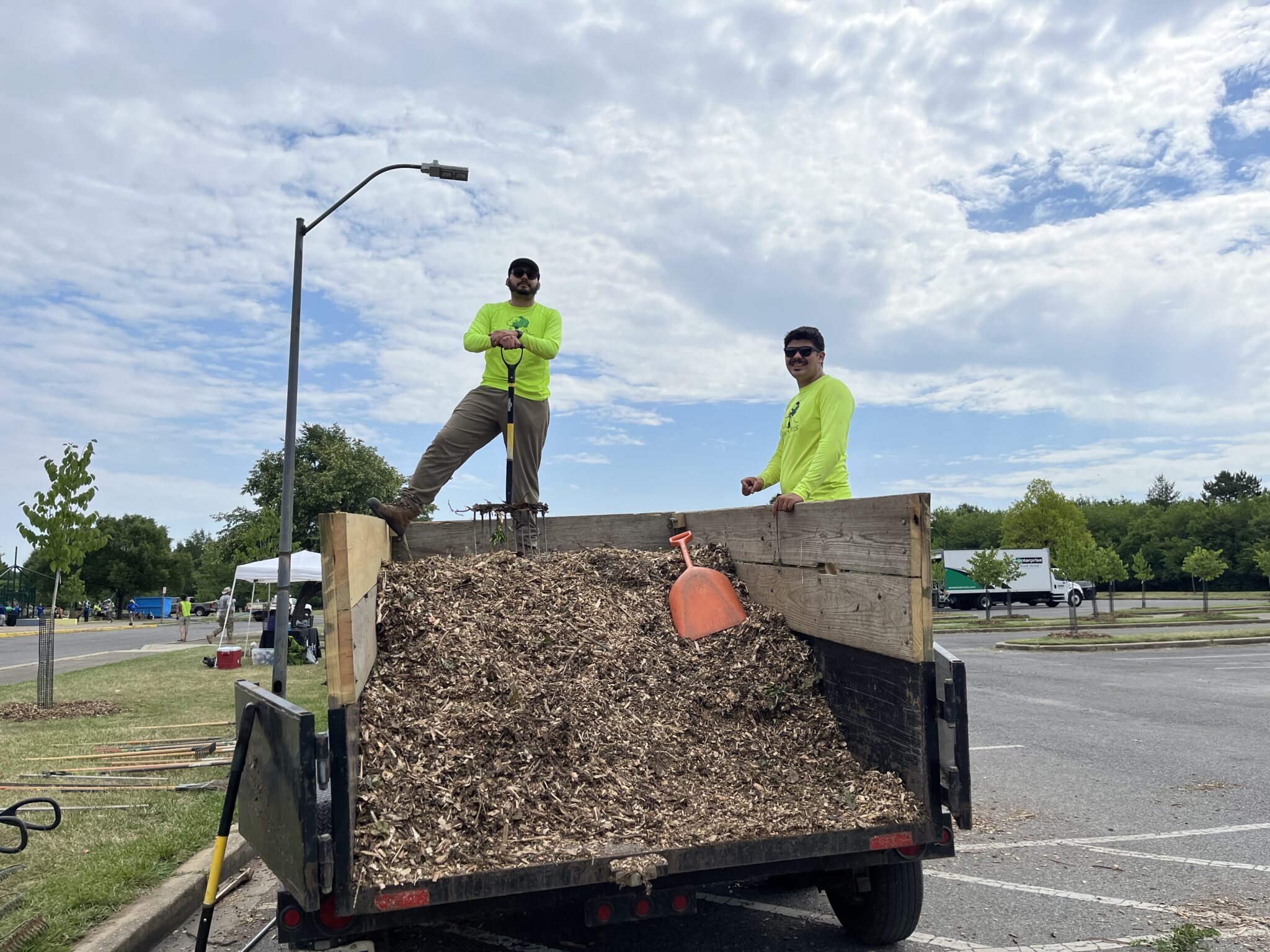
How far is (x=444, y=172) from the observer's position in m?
12.6

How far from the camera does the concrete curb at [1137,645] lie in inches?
730

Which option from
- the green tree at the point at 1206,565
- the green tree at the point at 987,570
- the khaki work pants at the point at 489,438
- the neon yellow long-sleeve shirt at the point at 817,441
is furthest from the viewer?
the green tree at the point at 987,570

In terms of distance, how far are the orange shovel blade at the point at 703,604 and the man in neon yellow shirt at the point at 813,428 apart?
558 mm

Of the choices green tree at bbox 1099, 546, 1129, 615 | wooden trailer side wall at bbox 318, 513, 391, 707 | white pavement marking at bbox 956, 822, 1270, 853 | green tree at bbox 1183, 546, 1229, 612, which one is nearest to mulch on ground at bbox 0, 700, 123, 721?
wooden trailer side wall at bbox 318, 513, 391, 707

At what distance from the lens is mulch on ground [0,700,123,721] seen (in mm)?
9812

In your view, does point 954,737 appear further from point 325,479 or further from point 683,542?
point 325,479

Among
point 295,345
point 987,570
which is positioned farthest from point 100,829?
point 987,570

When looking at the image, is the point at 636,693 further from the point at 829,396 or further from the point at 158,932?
the point at 158,932

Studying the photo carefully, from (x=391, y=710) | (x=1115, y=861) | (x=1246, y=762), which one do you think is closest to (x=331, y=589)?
(x=391, y=710)

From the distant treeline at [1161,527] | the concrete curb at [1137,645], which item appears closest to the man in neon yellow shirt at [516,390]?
the concrete curb at [1137,645]

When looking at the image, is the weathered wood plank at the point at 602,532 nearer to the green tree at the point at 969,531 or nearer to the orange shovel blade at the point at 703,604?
the orange shovel blade at the point at 703,604

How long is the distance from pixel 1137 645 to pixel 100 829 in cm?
1928

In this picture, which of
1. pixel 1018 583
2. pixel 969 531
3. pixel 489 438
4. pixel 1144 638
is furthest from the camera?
→ pixel 969 531

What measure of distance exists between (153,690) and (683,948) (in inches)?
452
